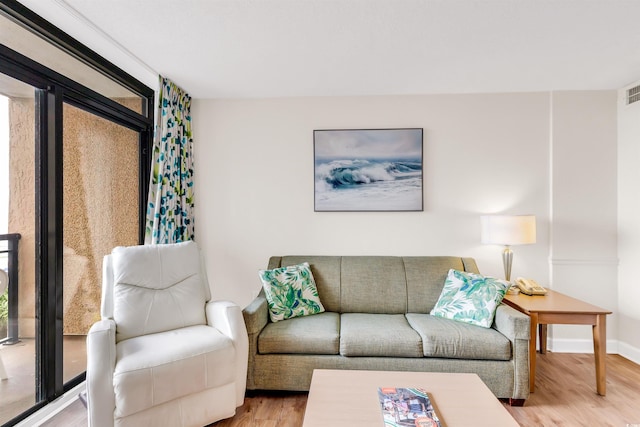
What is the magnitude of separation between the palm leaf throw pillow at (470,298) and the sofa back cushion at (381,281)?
0.51 feet

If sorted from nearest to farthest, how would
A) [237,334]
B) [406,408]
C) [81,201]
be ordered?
[406,408] → [237,334] → [81,201]

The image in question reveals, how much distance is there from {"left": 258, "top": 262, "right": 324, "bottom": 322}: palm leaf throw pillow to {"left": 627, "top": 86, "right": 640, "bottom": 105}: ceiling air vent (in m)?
3.18

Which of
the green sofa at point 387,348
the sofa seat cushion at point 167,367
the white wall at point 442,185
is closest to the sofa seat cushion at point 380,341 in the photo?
the green sofa at point 387,348

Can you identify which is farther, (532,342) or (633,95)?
(633,95)

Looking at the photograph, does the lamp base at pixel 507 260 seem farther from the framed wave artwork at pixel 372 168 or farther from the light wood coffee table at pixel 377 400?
the light wood coffee table at pixel 377 400

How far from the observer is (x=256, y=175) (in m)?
3.25

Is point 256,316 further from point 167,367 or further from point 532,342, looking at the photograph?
point 532,342

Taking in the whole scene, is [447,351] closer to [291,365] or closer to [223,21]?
[291,365]

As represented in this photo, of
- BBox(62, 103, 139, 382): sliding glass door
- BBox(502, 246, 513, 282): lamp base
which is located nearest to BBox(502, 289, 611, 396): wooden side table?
BBox(502, 246, 513, 282): lamp base

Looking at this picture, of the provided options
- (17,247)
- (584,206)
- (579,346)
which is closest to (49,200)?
(17,247)

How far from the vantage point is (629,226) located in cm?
289

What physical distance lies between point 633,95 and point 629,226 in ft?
3.74

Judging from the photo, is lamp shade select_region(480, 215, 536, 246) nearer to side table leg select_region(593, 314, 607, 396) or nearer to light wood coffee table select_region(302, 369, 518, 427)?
side table leg select_region(593, 314, 607, 396)

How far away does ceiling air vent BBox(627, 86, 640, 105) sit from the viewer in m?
2.81
